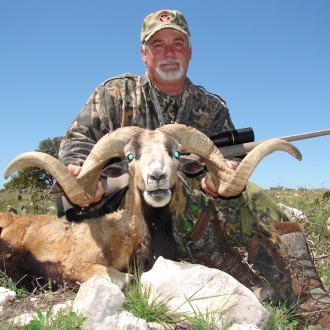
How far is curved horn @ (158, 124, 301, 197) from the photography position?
4.95 m

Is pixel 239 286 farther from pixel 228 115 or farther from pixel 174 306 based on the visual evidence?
pixel 228 115

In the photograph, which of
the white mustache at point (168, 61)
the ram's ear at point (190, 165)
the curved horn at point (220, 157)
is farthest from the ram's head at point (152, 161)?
the white mustache at point (168, 61)

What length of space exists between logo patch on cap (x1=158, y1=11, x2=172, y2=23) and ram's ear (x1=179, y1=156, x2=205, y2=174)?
2.69 m

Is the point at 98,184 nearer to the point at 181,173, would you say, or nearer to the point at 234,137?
the point at 181,173

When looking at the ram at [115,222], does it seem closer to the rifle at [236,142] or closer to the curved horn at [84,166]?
the curved horn at [84,166]

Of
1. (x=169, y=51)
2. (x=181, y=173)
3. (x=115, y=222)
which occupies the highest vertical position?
(x=169, y=51)

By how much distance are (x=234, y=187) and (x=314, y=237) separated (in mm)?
2309

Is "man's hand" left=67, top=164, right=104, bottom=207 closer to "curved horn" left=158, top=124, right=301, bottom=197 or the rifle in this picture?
"curved horn" left=158, top=124, right=301, bottom=197

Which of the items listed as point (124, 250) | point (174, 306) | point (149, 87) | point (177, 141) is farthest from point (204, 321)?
point (149, 87)

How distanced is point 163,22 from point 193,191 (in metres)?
3.00

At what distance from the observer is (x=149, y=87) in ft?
22.6

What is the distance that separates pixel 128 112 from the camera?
6.56 m

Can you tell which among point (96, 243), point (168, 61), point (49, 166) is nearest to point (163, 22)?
point (168, 61)

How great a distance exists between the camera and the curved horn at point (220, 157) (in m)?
4.95
